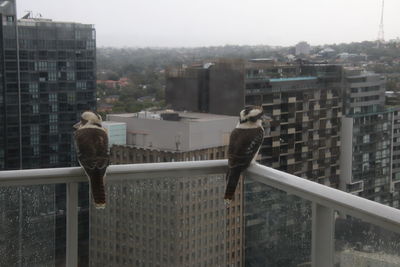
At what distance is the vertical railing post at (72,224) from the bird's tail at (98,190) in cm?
4

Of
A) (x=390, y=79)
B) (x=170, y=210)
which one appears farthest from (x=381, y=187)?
(x=170, y=210)

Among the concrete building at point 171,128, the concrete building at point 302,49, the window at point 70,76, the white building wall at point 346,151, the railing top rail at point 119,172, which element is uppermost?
the concrete building at point 302,49

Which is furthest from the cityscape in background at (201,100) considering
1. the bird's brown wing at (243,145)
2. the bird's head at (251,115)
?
the bird's brown wing at (243,145)

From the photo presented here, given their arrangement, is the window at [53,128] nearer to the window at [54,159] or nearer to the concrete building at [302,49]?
the window at [54,159]

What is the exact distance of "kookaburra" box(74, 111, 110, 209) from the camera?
1328 mm

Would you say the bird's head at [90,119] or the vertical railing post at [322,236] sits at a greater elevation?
the bird's head at [90,119]

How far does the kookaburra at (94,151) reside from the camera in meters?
1.33

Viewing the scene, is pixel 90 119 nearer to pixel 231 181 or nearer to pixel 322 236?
pixel 231 181

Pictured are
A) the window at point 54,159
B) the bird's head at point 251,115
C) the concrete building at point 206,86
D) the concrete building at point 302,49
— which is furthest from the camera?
the concrete building at point 302,49

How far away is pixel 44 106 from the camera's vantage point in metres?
5.52

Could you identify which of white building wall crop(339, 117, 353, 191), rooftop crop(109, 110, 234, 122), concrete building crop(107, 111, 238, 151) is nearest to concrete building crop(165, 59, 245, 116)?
rooftop crop(109, 110, 234, 122)

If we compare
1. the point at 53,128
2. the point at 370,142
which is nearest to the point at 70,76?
the point at 53,128

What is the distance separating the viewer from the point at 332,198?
106cm

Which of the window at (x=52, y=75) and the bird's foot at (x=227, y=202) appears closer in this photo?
the bird's foot at (x=227, y=202)
